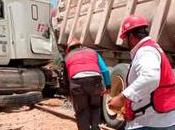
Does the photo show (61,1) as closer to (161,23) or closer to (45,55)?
(45,55)

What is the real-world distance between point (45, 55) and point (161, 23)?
639 centimetres

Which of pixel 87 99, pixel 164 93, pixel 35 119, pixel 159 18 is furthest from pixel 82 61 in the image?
pixel 35 119

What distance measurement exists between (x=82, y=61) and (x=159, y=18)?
1.15 m

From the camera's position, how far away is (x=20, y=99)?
1138cm

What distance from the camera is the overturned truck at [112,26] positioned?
6.58 meters

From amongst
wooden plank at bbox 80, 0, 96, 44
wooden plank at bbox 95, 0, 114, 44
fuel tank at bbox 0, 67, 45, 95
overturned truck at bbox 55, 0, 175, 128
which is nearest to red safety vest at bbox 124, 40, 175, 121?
overturned truck at bbox 55, 0, 175, 128

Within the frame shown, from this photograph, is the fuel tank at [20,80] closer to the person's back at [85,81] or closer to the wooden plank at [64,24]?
the wooden plank at [64,24]

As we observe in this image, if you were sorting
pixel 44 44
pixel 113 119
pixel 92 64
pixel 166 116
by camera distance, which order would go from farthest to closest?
pixel 44 44
pixel 113 119
pixel 92 64
pixel 166 116

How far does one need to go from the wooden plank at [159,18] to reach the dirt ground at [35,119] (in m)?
2.66

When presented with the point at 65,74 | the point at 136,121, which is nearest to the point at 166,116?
the point at 136,121

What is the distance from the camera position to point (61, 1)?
12.0 meters

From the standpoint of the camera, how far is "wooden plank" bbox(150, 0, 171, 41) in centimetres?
644

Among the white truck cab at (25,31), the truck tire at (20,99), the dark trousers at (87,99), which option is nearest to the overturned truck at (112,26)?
the dark trousers at (87,99)

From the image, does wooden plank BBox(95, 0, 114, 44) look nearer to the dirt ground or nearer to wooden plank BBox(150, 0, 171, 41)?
the dirt ground
